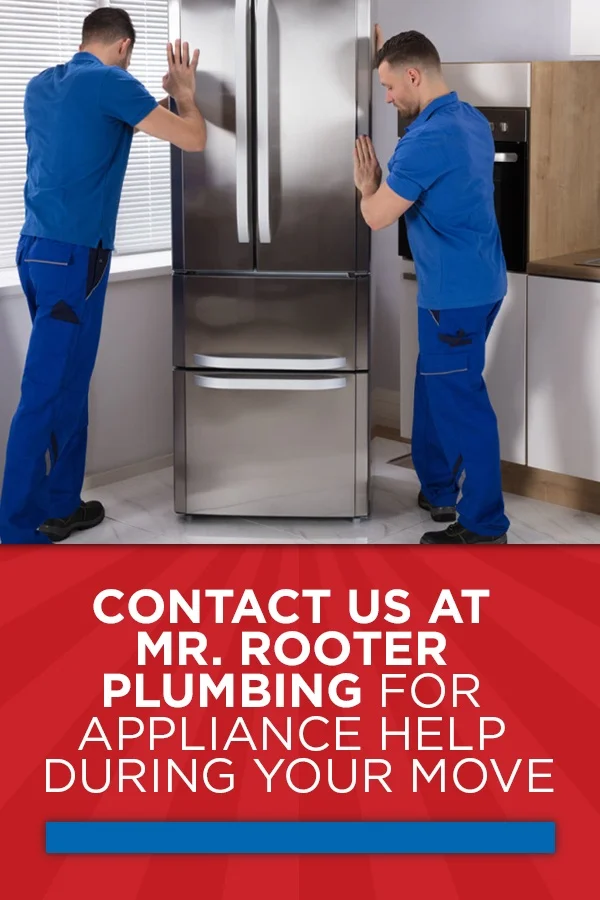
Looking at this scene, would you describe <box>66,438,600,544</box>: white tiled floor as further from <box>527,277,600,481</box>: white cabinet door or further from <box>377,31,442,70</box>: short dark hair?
<box>377,31,442,70</box>: short dark hair

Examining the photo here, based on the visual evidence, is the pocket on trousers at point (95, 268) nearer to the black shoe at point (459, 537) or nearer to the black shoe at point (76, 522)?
the black shoe at point (76, 522)

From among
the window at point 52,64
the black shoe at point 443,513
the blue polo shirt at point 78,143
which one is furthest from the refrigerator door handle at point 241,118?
the black shoe at point 443,513

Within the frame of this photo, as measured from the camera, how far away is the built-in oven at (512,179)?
3.49m

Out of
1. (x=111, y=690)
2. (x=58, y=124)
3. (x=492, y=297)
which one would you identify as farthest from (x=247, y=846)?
(x=58, y=124)

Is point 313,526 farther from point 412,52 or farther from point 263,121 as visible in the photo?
point 412,52

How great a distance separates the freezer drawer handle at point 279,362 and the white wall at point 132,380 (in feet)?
1.92

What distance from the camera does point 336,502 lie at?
3.58 meters

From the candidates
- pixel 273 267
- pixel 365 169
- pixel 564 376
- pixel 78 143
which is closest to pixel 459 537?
pixel 564 376

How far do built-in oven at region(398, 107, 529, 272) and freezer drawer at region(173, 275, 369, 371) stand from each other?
0.48m

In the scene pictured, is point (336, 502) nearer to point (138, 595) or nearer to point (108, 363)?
point (108, 363)

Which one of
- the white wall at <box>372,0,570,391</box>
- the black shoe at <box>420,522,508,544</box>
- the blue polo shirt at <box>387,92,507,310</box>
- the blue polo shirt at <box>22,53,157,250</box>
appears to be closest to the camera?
the blue polo shirt at <box>387,92,507,310</box>

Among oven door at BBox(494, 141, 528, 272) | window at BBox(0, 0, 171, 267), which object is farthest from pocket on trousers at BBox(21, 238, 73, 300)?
oven door at BBox(494, 141, 528, 272)

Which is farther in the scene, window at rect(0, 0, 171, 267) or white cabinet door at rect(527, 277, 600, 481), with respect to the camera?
window at rect(0, 0, 171, 267)

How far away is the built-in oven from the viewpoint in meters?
3.49
